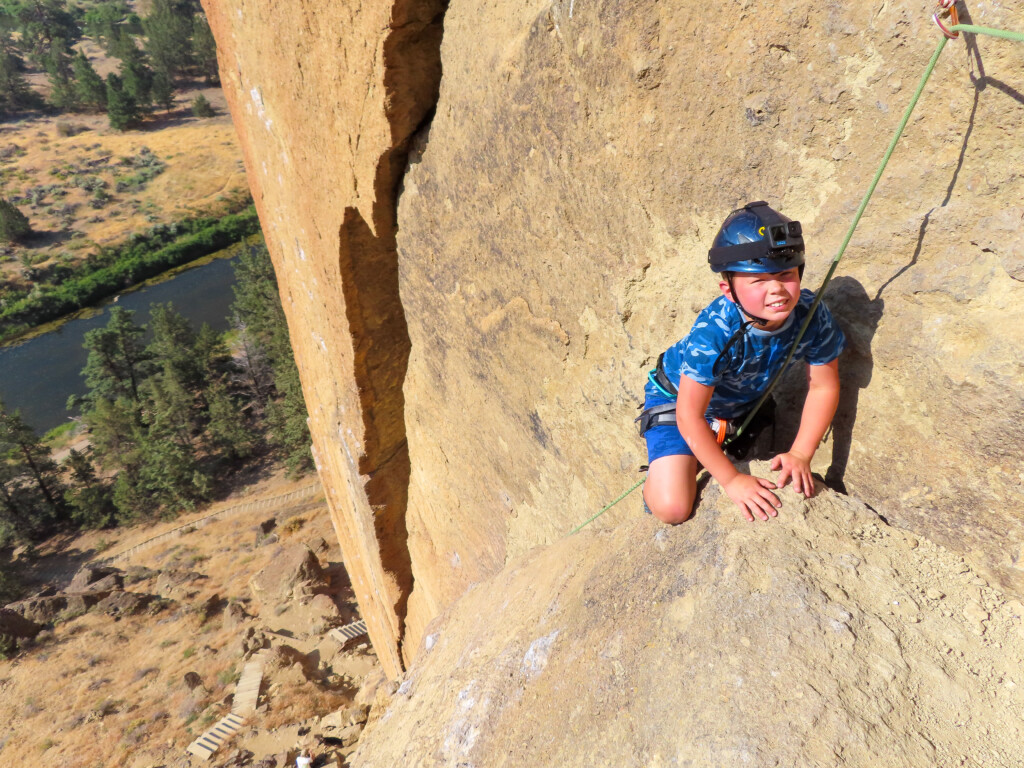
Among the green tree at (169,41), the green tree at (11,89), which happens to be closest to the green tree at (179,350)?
the green tree at (169,41)

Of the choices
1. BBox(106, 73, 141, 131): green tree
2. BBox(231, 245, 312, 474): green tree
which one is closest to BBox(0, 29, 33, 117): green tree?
BBox(106, 73, 141, 131): green tree

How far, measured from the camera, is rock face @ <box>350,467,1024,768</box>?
5.16ft

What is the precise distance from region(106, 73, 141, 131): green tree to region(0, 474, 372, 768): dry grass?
4429cm

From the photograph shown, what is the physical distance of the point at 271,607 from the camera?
1468 centimetres

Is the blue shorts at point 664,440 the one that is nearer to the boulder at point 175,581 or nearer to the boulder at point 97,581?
the boulder at point 175,581

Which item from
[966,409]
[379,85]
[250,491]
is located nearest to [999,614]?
[966,409]

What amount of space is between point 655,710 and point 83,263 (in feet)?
149

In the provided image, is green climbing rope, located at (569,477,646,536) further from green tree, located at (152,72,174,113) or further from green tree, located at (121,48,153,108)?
green tree, located at (152,72,174,113)

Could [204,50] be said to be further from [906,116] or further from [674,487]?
[906,116]

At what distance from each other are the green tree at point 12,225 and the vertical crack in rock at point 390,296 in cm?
4490

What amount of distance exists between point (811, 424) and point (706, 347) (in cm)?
42

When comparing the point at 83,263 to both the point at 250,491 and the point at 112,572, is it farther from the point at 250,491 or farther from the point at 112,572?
the point at 112,572

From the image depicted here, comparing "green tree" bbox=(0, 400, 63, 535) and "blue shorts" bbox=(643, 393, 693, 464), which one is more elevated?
"blue shorts" bbox=(643, 393, 693, 464)

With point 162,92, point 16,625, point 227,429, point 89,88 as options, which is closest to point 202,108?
point 162,92
